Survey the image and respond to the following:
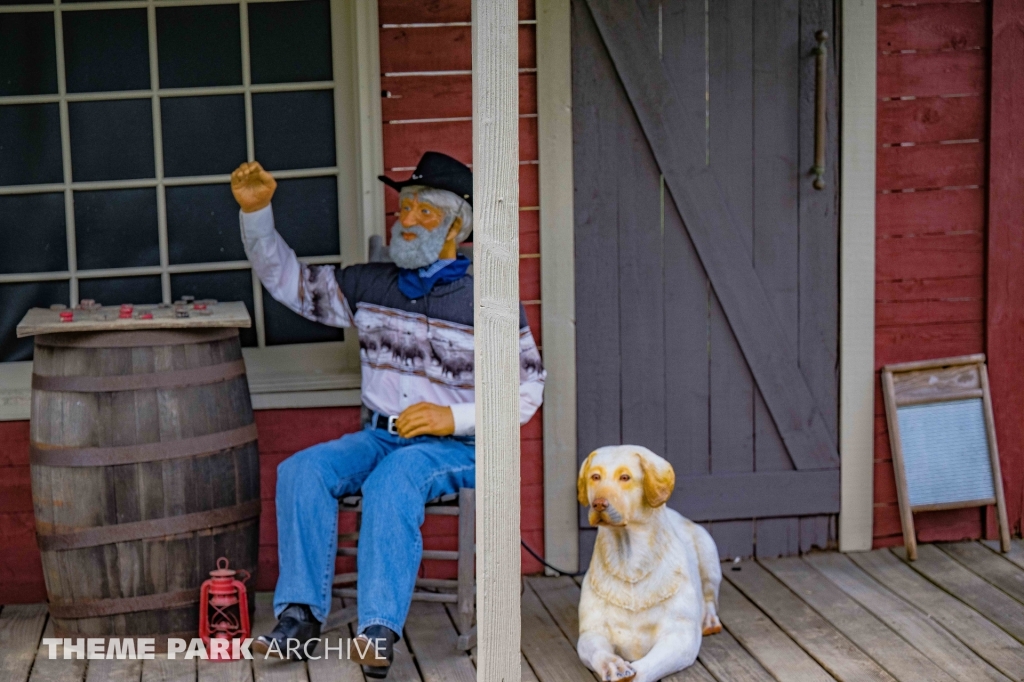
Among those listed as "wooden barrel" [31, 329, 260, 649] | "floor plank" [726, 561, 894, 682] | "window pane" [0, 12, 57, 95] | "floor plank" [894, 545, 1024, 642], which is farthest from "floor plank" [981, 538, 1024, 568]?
"window pane" [0, 12, 57, 95]

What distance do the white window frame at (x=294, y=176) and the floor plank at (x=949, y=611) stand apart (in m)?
1.84

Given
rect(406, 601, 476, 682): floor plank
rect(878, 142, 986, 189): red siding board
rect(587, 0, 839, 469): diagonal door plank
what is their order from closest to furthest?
1. rect(406, 601, 476, 682): floor plank
2. rect(587, 0, 839, 469): diagonal door plank
3. rect(878, 142, 986, 189): red siding board

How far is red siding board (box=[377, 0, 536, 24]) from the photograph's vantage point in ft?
12.6

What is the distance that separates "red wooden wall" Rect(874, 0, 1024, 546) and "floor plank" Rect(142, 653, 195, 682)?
7.72ft

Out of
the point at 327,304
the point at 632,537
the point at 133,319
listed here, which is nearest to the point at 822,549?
the point at 632,537

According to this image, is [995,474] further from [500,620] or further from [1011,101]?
[500,620]

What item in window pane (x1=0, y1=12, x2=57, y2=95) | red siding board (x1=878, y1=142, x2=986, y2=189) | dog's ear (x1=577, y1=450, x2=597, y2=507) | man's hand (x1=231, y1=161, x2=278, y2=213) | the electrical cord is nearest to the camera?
Answer: dog's ear (x1=577, y1=450, x2=597, y2=507)

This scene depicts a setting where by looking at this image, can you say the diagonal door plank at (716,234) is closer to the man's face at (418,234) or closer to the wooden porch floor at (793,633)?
the wooden porch floor at (793,633)

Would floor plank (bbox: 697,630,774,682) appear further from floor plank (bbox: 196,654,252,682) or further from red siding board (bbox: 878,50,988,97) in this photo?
red siding board (bbox: 878,50,988,97)

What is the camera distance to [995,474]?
420 cm

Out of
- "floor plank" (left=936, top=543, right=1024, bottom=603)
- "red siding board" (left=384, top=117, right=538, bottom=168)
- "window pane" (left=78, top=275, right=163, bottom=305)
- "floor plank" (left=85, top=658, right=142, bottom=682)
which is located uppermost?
"red siding board" (left=384, top=117, right=538, bottom=168)

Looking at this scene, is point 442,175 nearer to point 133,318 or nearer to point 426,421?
point 426,421

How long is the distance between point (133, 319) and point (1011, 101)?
2.92 m

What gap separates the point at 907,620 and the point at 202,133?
2.64 meters
